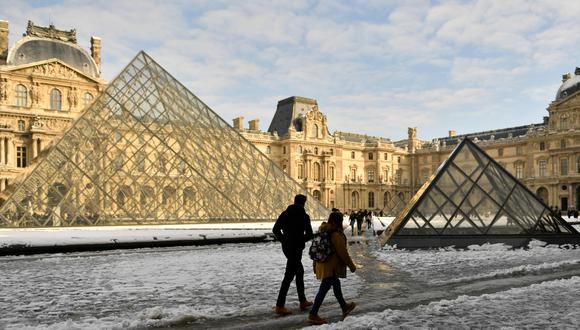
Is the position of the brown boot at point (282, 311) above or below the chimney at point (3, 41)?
below

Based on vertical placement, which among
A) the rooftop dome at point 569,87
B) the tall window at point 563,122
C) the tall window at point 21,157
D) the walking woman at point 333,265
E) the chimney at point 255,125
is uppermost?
the rooftop dome at point 569,87

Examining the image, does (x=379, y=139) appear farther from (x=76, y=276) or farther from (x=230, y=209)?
(x=76, y=276)

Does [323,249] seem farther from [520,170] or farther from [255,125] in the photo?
[520,170]

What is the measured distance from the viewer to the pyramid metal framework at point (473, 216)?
14.5 m

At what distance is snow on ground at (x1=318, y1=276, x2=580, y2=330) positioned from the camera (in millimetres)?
5820

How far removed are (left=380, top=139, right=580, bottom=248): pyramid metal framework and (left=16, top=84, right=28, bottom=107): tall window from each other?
1613 inches

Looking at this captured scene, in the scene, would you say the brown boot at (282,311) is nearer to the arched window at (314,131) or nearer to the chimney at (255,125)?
the arched window at (314,131)

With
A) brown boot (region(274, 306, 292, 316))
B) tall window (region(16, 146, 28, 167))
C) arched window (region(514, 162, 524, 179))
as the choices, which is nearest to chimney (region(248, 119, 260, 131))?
tall window (region(16, 146, 28, 167))

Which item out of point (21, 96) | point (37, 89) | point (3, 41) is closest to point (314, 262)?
point (37, 89)

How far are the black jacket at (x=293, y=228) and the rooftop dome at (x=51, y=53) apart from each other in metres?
46.5

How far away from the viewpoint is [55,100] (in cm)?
4759

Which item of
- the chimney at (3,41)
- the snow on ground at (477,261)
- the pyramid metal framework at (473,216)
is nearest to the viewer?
the snow on ground at (477,261)

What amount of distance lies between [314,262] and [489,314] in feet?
7.15

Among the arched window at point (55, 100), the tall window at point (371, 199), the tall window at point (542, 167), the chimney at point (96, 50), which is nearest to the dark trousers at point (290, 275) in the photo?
the arched window at point (55, 100)
